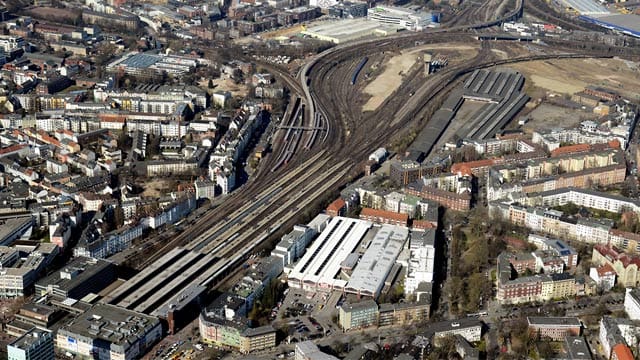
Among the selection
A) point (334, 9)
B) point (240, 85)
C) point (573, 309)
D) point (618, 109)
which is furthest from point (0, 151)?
point (334, 9)

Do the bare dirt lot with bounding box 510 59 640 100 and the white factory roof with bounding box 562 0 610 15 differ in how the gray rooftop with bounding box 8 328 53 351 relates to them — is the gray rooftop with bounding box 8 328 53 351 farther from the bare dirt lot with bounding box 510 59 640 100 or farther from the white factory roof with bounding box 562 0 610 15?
the white factory roof with bounding box 562 0 610 15

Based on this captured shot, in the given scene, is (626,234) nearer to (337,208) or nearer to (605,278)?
(605,278)

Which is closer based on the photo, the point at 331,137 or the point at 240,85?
the point at 331,137

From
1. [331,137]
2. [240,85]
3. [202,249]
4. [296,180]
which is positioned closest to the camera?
[202,249]

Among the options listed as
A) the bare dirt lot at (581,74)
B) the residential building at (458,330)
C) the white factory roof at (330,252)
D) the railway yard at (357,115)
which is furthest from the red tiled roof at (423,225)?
the bare dirt lot at (581,74)

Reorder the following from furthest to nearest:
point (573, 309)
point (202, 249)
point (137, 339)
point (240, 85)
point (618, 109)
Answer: point (240, 85)
point (618, 109)
point (202, 249)
point (573, 309)
point (137, 339)

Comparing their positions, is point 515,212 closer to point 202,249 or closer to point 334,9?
point 202,249

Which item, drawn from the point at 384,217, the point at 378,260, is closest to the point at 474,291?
the point at 378,260

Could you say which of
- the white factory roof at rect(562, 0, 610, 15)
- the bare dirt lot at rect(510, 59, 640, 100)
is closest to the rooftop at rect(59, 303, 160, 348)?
the bare dirt lot at rect(510, 59, 640, 100)
